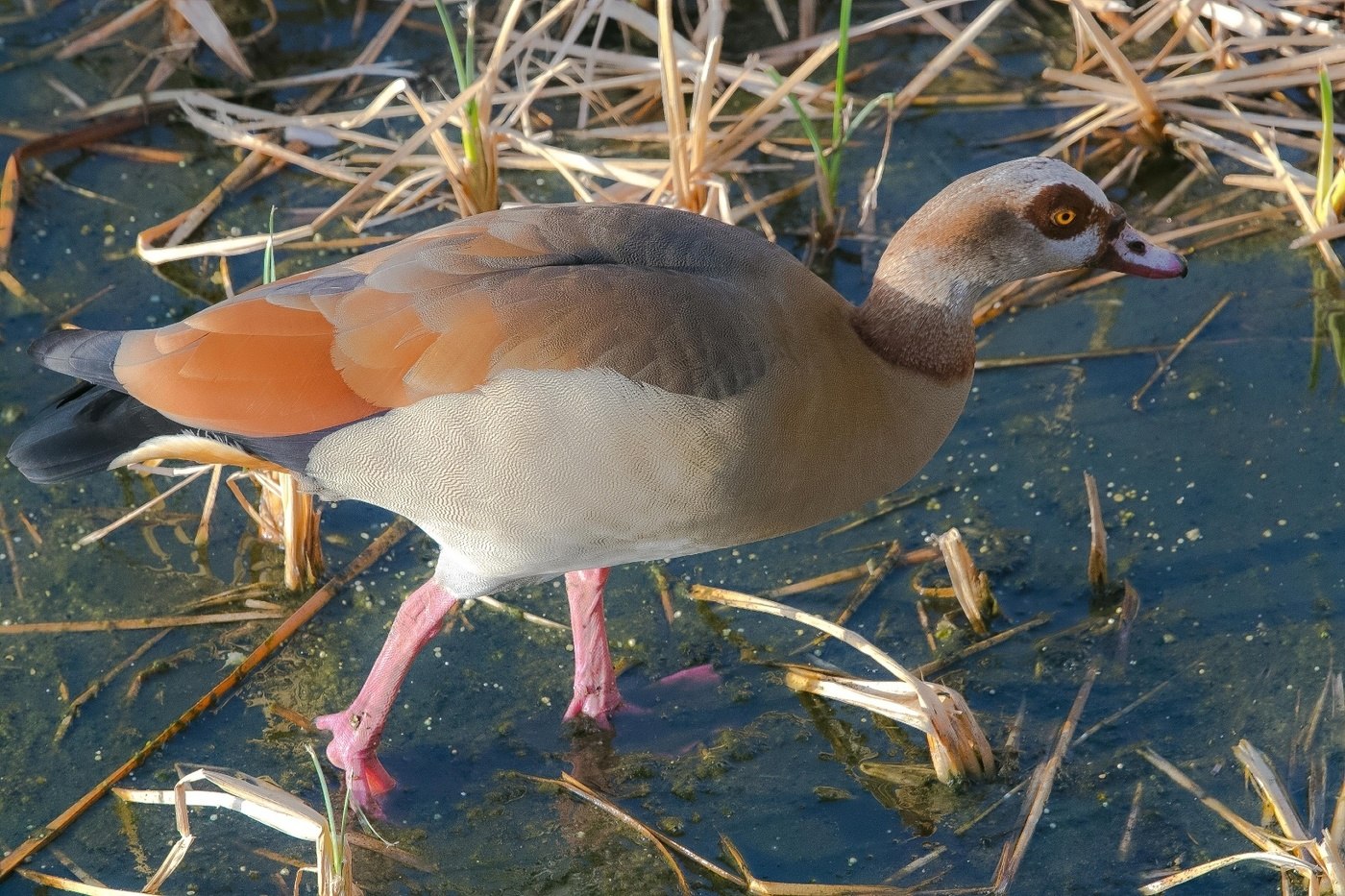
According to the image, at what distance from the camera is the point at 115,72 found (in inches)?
202

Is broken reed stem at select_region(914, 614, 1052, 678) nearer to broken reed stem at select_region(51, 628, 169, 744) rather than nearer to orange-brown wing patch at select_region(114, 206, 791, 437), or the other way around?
orange-brown wing patch at select_region(114, 206, 791, 437)

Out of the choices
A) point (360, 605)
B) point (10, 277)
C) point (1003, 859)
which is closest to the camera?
point (1003, 859)

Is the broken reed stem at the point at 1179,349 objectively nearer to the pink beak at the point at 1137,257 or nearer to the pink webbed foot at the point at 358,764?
the pink beak at the point at 1137,257

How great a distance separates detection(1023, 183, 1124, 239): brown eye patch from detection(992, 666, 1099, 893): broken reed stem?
1027 mm

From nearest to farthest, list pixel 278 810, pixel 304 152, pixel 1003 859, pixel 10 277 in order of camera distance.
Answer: pixel 278 810 < pixel 1003 859 < pixel 10 277 < pixel 304 152

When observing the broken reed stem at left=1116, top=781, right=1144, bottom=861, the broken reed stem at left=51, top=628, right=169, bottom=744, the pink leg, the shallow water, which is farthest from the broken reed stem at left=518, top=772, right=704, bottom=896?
the broken reed stem at left=51, top=628, right=169, bottom=744

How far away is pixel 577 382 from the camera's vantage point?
2.98 m

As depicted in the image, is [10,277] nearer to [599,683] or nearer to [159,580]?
[159,580]

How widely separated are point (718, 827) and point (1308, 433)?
1925 millimetres

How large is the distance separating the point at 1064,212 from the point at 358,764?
1953 millimetres

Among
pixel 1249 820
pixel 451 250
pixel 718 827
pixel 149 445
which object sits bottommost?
pixel 718 827

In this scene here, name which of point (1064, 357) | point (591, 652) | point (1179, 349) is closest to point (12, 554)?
point (591, 652)

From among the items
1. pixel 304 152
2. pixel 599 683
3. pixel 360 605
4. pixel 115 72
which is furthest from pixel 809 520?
pixel 115 72

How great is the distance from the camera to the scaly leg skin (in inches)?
129
